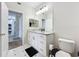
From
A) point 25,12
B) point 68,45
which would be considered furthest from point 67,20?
point 25,12

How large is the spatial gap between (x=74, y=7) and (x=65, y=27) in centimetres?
67

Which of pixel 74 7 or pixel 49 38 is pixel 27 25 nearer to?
pixel 49 38

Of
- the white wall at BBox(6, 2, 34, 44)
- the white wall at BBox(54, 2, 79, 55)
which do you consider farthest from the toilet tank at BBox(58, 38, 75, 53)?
the white wall at BBox(6, 2, 34, 44)

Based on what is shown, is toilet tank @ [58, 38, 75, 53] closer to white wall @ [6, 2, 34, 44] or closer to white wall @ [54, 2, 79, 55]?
white wall @ [54, 2, 79, 55]

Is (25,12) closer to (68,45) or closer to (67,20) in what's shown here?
(67,20)

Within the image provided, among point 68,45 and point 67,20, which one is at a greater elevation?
point 67,20

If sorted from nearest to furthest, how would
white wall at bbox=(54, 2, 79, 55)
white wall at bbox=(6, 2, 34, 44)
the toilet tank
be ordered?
the toilet tank
white wall at bbox=(54, 2, 79, 55)
white wall at bbox=(6, 2, 34, 44)

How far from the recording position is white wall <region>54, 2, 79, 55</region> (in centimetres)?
226

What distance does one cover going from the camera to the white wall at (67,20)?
7.43 feet

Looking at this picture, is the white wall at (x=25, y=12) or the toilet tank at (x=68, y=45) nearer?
the toilet tank at (x=68, y=45)

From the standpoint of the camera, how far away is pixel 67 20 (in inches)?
98.4

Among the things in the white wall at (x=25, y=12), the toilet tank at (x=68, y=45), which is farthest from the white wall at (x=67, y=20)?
Answer: the white wall at (x=25, y=12)

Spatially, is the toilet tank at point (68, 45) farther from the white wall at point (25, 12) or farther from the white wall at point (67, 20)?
the white wall at point (25, 12)

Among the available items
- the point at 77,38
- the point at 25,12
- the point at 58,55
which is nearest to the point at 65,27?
the point at 77,38
